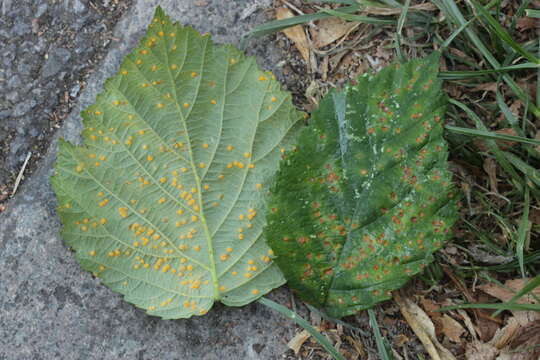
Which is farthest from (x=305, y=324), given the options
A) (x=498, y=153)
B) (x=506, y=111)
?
(x=506, y=111)

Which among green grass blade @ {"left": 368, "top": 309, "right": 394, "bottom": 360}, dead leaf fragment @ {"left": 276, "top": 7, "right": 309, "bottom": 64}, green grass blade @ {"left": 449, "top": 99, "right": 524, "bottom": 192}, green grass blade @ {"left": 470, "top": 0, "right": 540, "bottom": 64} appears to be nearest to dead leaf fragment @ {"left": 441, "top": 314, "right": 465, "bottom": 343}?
green grass blade @ {"left": 368, "top": 309, "right": 394, "bottom": 360}

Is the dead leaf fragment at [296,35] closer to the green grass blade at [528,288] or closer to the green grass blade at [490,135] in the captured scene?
the green grass blade at [490,135]

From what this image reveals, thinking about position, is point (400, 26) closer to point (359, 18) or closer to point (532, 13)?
point (359, 18)

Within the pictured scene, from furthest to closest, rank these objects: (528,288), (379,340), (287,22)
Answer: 1. (287,22)
2. (379,340)
3. (528,288)

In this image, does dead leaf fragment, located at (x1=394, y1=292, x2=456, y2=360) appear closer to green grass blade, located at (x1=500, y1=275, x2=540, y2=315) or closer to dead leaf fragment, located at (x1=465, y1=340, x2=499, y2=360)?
dead leaf fragment, located at (x1=465, y1=340, x2=499, y2=360)

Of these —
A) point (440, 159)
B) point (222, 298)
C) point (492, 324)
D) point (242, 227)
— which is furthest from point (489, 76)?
point (222, 298)

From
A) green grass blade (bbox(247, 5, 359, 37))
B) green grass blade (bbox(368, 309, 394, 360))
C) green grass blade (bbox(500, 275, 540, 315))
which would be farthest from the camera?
green grass blade (bbox(247, 5, 359, 37))
